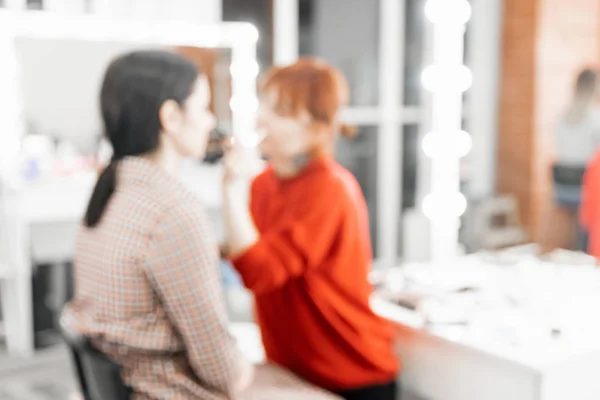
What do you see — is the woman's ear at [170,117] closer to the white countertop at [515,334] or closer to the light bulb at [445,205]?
the white countertop at [515,334]

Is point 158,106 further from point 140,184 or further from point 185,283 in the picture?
point 185,283

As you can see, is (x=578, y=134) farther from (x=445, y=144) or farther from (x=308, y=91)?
(x=308, y=91)

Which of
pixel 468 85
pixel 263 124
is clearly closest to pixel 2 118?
pixel 263 124

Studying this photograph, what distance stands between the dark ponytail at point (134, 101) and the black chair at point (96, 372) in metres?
0.19

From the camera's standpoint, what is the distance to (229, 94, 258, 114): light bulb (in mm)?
4055

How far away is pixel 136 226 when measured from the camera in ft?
3.67

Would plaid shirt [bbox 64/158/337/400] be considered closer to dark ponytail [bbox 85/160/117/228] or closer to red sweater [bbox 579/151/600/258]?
dark ponytail [bbox 85/160/117/228]

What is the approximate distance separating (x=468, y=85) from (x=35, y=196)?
2.98 m

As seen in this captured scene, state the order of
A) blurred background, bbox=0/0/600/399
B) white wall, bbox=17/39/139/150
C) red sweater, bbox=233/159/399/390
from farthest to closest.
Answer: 1. blurred background, bbox=0/0/600/399
2. white wall, bbox=17/39/139/150
3. red sweater, bbox=233/159/399/390

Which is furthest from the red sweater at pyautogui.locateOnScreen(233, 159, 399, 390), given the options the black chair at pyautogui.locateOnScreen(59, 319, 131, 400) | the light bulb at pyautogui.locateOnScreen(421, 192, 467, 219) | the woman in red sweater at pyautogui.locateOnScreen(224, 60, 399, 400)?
the light bulb at pyautogui.locateOnScreen(421, 192, 467, 219)

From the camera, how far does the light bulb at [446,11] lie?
479 centimetres

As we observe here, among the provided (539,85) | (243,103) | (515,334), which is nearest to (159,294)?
(515,334)

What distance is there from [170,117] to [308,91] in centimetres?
40

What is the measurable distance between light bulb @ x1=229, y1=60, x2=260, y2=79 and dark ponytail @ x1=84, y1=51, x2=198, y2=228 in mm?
2871
